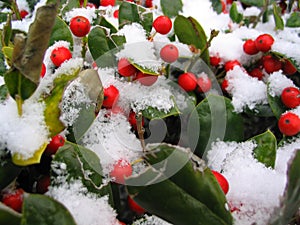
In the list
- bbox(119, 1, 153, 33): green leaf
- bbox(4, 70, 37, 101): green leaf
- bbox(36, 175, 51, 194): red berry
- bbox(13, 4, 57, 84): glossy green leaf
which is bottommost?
bbox(36, 175, 51, 194): red berry

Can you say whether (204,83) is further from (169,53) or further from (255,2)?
(255,2)

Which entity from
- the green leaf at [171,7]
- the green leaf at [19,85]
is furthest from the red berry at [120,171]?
the green leaf at [171,7]

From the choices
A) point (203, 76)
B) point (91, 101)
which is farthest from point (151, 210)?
point (203, 76)

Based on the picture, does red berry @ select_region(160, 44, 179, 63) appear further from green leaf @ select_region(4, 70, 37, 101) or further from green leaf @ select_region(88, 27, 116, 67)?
green leaf @ select_region(4, 70, 37, 101)

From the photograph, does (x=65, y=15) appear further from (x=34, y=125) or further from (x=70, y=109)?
(x=34, y=125)

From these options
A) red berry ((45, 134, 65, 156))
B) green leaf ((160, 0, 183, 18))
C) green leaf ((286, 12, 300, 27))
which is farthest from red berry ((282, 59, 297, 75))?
red berry ((45, 134, 65, 156))
